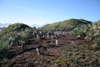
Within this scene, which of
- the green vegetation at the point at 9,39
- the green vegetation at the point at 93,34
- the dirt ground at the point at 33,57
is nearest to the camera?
the dirt ground at the point at 33,57

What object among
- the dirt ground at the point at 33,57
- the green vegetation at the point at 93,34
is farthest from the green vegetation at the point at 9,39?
the green vegetation at the point at 93,34

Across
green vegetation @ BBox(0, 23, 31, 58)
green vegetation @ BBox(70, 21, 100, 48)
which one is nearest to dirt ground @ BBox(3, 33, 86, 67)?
green vegetation @ BBox(0, 23, 31, 58)

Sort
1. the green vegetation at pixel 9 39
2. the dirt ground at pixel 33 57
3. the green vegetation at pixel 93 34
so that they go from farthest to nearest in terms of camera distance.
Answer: the green vegetation at pixel 93 34 → the green vegetation at pixel 9 39 → the dirt ground at pixel 33 57

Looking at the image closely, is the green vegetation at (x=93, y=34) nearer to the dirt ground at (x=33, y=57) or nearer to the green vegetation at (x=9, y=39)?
the dirt ground at (x=33, y=57)

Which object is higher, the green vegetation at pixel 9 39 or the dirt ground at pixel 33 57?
the green vegetation at pixel 9 39

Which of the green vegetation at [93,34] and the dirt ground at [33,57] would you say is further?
the green vegetation at [93,34]

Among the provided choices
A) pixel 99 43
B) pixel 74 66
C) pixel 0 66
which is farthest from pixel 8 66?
pixel 99 43

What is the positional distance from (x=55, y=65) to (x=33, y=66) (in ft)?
4.06

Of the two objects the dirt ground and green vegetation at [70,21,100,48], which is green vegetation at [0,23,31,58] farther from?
green vegetation at [70,21,100,48]

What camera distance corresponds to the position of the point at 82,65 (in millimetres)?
3533

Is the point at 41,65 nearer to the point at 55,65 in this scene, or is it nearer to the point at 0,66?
the point at 55,65

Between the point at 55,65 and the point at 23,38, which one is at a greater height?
the point at 23,38

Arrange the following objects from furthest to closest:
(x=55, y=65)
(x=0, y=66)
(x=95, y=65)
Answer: (x=0, y=66) → (x=55, y=65) → (x=95, y=65)

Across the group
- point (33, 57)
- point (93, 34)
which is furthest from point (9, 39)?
point (93, 34)
